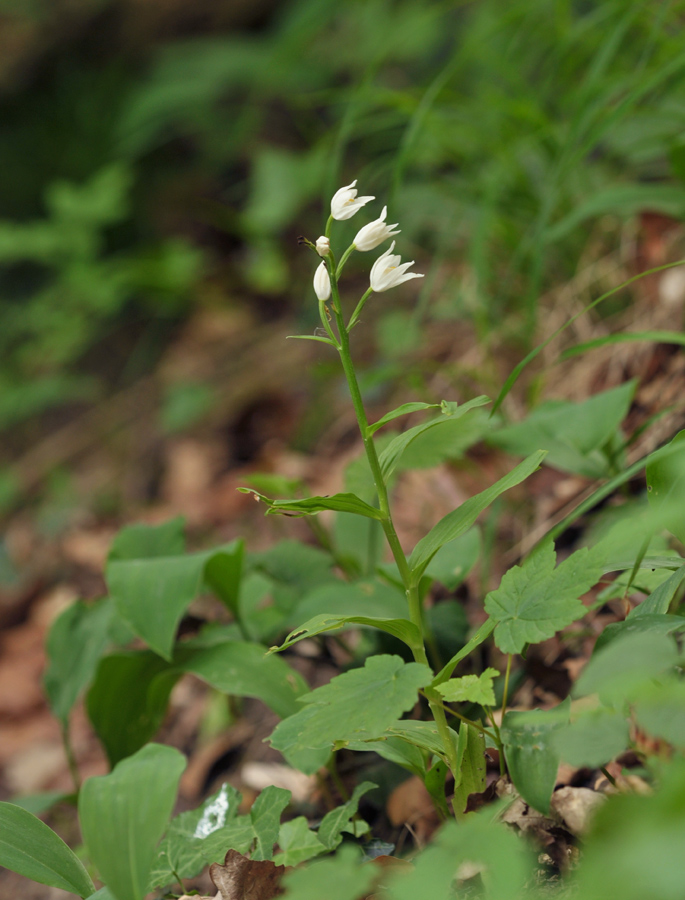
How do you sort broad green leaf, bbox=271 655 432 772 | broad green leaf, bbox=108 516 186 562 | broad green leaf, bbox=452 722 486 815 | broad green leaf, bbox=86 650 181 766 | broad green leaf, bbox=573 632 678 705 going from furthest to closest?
broad green leaf, bbox=108 516 186 562, broad green leaf, bbox=86 650 181 766, broad green leaf, bbox=452 722 486 815, broad green leaf, bbox=271 655 432 772, broad green leaf, bbox=573 632 678 705

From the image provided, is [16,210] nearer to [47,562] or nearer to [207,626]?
[47,562]

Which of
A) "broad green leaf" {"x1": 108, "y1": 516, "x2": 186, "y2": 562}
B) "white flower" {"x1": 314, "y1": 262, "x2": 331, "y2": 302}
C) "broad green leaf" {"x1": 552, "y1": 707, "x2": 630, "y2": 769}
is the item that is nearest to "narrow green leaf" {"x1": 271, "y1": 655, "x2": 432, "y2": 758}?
"broad green leaf" {"x1": 552, "y1": 707, "x2": 630, "y2": 769}

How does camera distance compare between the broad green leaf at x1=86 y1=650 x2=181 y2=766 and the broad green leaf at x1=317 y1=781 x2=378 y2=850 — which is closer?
the broad green leaf at x1=317 y1=781 x2=378 y2=850

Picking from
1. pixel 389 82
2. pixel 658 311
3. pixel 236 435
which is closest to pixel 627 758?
pixel 658 311

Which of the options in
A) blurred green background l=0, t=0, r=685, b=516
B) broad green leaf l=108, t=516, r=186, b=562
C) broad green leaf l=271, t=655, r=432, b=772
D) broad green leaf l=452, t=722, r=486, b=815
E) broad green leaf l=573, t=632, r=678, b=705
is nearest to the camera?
broad green leaf l=573, t=632, r=678, b=705

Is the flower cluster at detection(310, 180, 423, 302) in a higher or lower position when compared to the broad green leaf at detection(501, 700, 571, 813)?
higher

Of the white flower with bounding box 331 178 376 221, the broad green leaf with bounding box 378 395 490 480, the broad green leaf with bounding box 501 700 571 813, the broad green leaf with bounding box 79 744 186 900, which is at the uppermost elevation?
the white flower with bounding box 331 178 376 221

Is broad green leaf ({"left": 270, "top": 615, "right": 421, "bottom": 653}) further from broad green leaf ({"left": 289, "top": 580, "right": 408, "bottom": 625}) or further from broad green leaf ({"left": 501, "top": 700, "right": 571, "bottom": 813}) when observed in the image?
broad green leaf ({"left": 289, "top": 580, "right": 408, "bottom": 625})
